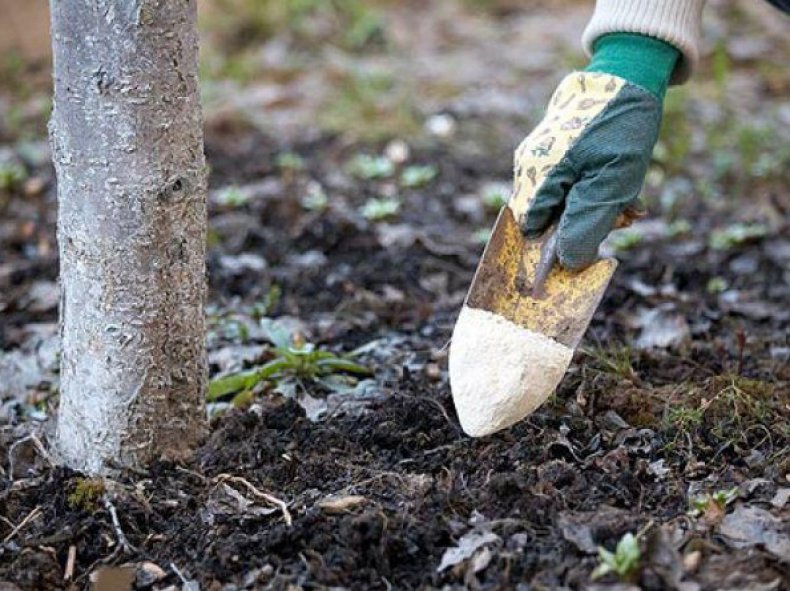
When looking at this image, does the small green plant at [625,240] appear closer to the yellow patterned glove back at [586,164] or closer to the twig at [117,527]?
the yellow patterned glove back at [586,164]

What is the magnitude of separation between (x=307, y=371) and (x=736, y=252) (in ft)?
5.39

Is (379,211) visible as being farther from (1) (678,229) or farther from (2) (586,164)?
(2) (586,164)

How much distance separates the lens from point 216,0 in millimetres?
6160

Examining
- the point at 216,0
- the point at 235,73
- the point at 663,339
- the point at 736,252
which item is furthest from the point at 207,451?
the point at 216,0

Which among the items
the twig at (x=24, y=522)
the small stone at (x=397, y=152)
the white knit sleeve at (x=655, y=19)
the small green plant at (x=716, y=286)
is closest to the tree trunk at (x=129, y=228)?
the twig at (x=24, y=522)

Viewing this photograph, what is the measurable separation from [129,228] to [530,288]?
0.67m

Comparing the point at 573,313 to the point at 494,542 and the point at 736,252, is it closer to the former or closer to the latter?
the point at 494,542

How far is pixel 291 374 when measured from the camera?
244cm

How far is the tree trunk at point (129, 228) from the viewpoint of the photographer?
1938 millimetres

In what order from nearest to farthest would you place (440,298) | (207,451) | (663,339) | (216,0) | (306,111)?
(207,451), (663,339), (440,298), (306,111), (216,0)

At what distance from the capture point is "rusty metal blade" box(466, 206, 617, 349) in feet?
6.57

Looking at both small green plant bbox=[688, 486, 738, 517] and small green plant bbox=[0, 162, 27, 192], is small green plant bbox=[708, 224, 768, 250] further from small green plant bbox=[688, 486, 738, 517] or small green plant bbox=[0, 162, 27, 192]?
small green plant bbox=[0, 162, 27, 192]

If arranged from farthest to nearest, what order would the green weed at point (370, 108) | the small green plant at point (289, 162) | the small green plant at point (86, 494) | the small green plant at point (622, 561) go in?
the green weed at point (370, 108)
the small green plant at point (289, 162)
the small green plant at point (86, 494)
the small green plant at point (622, 561)

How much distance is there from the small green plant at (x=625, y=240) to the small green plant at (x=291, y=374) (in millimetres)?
1347
